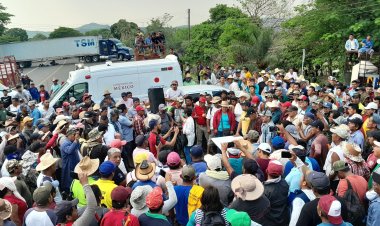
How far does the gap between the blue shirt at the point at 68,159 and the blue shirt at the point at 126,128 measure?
86.5 inches

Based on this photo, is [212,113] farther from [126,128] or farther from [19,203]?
[19,203]

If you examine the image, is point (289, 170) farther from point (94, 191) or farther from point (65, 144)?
point (65, 144)

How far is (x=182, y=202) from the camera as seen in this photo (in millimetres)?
4543

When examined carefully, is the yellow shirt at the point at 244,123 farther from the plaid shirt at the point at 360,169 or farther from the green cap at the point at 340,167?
the green cap at the point at 340,167

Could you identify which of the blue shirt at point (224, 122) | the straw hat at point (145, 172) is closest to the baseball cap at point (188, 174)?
the straw hat at point (145, 172)

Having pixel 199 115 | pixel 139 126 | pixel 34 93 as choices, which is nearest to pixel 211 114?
pixel 199 115

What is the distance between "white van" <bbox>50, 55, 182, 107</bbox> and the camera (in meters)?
11.7

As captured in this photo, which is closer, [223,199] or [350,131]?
[223,199]

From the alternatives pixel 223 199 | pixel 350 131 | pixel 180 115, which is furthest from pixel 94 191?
pixel 180 115

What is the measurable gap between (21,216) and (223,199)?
2538mm

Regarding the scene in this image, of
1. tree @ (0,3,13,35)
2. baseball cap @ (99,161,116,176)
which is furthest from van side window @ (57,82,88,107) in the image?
tree @ (0,3,13,35)

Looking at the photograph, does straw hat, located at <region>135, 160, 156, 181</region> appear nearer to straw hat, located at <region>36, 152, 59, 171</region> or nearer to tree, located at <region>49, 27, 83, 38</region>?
straw hat, located at <region>36, 152, 59, 171</region>

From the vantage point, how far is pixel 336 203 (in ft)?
11.0

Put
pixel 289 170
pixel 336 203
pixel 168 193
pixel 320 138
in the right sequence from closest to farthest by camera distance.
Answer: pixel 336 203 → pixel 168 193 → pixel 289 170 → pixel 320 138
